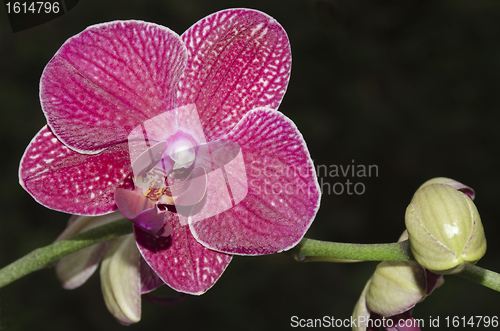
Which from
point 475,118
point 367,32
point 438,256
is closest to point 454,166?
point 475,118

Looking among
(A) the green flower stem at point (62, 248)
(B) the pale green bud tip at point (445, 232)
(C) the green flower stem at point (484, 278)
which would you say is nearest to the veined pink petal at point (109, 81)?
(A) the green flower stem at point (62, 248)

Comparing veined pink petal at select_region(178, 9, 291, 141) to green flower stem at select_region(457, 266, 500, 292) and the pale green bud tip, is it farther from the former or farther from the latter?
green flower stem at select_region(457, 266, 500, 292)

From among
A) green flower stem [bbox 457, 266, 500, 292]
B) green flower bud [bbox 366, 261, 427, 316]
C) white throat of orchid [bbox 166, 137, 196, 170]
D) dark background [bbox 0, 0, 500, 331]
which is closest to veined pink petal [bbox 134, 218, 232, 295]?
white throat of orchid [bbox 166, 137, 196, 170]

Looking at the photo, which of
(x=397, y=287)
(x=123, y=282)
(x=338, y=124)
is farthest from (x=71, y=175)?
(x=338, y=124)

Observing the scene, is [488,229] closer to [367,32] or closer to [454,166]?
[454,166]

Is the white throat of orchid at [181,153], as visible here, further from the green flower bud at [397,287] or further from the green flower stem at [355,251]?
the green flower bud at [397,287]
